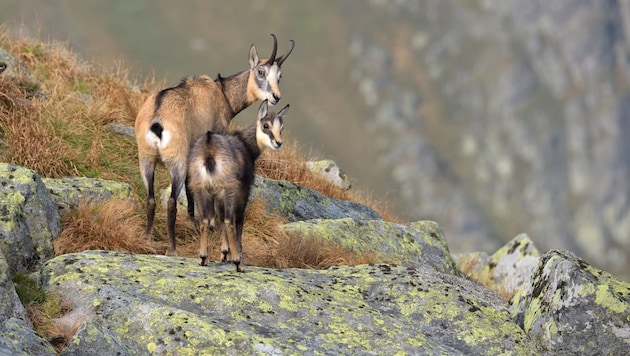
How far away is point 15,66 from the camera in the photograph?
17250 mm

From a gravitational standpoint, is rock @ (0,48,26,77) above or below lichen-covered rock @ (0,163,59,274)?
above

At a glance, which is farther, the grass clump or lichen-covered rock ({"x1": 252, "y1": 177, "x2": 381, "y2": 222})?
lichen-covered rock ({"x1": 252, "y1": 177, "x2": 381, "y2": 222})

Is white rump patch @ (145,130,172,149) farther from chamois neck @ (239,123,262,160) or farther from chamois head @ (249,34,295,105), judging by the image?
chamois head @ (249,34,295,105)

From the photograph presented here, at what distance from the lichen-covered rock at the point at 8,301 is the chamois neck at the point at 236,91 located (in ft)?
24.3

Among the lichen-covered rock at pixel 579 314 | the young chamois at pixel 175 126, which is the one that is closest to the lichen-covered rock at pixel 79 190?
the young chamois at pixel 175 126

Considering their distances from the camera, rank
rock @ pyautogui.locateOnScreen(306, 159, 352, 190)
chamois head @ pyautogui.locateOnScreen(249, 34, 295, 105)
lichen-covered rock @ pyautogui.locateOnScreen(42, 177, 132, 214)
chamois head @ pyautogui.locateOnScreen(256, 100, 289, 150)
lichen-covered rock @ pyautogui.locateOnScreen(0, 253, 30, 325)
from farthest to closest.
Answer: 1. rock @ pyautogui.locateOnScreen(306, 159, 352, 190)
2. chamois head @ pyautogui.locateOnScreen(249, 34, 295, 105)
3. chamois head @ pyautogui.locateOnScreen(256, 100, 289, 150)
4. lichen-covered rock @ pyautogui.locateOnScreen(42, 177, 132, 214)
5. lichen-covered rock @ pyautogui.locateOnScreen(0, 253, 30, 325)

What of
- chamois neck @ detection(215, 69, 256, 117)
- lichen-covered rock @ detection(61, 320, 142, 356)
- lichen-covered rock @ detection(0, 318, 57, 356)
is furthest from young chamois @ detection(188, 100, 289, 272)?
chamois neck @ detection(215, 69, 256, 117)

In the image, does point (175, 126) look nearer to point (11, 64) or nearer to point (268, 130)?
point (268, 130)

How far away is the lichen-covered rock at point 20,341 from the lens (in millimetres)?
6980

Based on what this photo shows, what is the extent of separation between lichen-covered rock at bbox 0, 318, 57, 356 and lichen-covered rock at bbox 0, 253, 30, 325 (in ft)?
1.33


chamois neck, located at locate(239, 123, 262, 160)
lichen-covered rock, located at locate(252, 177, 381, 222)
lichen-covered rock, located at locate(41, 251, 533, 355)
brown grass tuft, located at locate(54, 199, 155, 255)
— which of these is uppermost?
lichen-covered rock, located at locate(252, 177, 381, 222)

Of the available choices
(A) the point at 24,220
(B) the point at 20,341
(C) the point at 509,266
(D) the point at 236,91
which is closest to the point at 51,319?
(B) the point at 20,341

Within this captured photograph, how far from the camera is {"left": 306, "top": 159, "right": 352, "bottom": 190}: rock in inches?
720

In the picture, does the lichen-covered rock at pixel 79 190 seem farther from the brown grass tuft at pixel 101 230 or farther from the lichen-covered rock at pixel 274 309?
the lichen-covered rock at pixel 274 309
